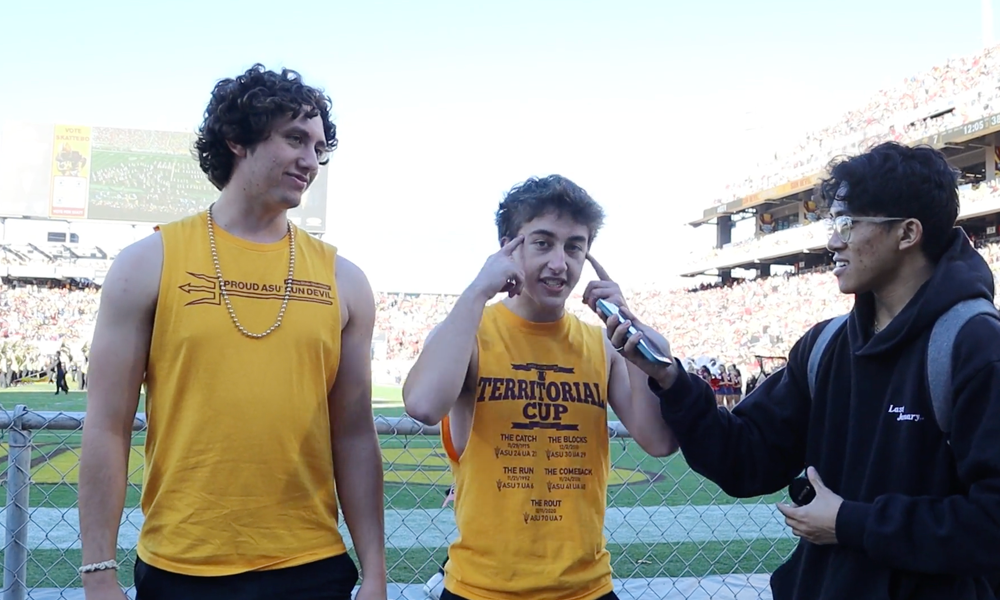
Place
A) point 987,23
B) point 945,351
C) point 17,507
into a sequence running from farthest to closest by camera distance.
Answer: point 987,23 < point 17,507 < point 945,351

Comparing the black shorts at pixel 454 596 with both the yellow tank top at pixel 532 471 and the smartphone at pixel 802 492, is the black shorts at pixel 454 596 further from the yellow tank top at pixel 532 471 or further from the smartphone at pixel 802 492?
the smartphone at pixel 802 492

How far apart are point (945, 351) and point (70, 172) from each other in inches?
1982

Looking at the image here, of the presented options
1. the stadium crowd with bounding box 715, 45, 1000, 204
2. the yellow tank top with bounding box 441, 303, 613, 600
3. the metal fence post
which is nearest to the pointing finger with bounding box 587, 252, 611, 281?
the yellow tank top with bounding box 441, 303, 613, 600

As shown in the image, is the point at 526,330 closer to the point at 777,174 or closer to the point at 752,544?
the point at 752,544

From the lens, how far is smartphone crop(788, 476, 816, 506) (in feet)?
6.83

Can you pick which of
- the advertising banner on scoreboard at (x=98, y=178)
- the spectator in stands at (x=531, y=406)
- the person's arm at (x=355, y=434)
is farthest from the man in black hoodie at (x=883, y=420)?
the advertising banner on scoreboard at (x=98, y=178)

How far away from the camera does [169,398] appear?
2068mm

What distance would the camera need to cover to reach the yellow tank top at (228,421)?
6.76 ft

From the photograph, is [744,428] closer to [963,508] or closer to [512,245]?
[963,508]

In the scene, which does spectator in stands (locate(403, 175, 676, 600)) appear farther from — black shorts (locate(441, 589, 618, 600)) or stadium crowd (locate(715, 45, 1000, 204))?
stadium crowd (locate(715, 45, 1000, 204))

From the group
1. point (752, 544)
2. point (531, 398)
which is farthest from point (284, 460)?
point (752, 544)

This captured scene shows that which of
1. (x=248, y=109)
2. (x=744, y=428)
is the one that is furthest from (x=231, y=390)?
(x=744, y=428)

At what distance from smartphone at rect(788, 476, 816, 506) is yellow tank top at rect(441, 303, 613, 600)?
0.55 metres

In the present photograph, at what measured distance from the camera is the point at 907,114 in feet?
124
